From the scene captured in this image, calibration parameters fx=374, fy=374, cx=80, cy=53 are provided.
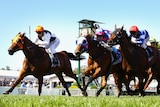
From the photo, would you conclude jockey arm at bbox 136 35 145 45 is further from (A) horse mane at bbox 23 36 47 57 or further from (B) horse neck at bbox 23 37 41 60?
(B) horse neck at bbox 23 37 41 60

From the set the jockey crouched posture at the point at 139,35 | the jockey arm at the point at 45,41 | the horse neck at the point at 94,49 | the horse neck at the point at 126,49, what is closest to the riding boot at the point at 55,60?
the jockey arm at the point at 45,41

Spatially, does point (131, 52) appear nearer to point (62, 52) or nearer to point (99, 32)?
point (99, 32)

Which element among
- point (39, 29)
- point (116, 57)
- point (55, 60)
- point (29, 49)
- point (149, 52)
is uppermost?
point (39, 29)

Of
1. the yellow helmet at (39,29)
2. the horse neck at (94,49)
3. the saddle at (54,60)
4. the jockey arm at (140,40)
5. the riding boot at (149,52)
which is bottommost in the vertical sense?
the saddle at (54,60)

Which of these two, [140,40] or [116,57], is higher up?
[140,40]

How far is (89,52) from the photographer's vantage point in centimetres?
1293

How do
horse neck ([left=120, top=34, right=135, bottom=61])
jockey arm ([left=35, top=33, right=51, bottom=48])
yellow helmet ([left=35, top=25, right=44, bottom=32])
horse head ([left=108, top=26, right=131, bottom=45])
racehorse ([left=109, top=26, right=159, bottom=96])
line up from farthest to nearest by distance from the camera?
jockey arm ([left=35, top=33, right=51, bottom=48]), yellow helmet ([left=35, top=25, right=44, bottom=32]), horse neck ([left=120, top=34, right=135, bottom=61]), racehorse ([left=109, top=26, right=159, bottom=96]), horse head ([left=108, top=26, right=131, bottom=45])

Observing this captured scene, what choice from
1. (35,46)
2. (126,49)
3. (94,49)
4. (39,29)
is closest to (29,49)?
(35,46)

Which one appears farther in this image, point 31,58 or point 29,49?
point 29,49

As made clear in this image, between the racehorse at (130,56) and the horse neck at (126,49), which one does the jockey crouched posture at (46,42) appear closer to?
the racehorse at (130,56)

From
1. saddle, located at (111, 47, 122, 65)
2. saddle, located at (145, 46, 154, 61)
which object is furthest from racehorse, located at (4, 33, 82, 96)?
saddle, located at (145, 46, 154, 61)

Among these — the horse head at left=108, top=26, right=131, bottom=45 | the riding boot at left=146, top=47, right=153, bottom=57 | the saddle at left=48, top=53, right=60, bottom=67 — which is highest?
the horse head at left=108, top=26, right=131, bottom=45

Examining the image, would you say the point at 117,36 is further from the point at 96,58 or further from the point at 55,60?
the point at 55,60

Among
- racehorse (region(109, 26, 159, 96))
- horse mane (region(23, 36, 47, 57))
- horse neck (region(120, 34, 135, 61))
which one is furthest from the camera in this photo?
horse mane (region(23, 36, 47, 57))
